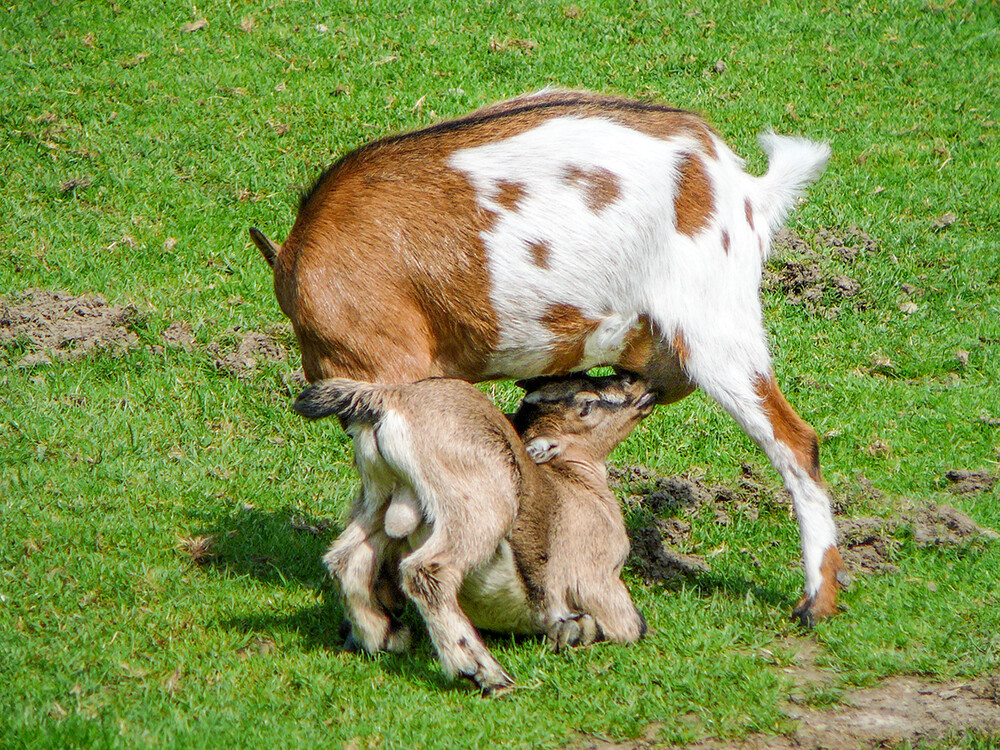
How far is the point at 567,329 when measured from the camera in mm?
4996

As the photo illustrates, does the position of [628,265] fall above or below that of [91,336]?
above

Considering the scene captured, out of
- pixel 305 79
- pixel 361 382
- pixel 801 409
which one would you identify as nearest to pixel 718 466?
pixel 801 409

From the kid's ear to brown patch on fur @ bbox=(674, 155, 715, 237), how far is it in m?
1.12

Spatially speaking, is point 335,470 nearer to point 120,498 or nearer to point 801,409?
point 120,498

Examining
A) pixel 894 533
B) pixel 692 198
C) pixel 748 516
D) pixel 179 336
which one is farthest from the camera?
pixel 179 336

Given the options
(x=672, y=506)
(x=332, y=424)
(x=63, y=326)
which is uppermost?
(x=63, y=326)

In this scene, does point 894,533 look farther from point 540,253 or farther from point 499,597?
point 540,253

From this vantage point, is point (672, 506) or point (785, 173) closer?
point (785, 173)

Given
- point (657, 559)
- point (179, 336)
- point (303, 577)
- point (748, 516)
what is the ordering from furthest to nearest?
Result: point (179, 336), point (748, 516), point (657, 559), point (303, 577)

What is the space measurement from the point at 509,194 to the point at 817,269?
12.5 ft

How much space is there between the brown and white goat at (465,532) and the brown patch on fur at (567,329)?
1.40 feet

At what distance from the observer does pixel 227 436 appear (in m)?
6.47

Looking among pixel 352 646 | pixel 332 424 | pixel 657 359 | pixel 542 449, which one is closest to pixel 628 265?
pixel 657 359

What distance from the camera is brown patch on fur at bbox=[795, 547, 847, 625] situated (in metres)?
4.99
